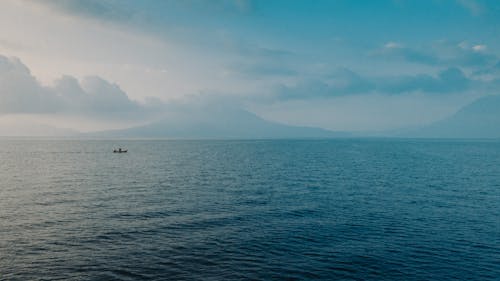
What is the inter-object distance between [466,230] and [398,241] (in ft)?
39.9

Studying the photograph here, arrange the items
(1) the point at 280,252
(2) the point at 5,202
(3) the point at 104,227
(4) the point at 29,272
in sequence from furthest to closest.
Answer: (2) the point at 5,202 < (3) the point at 104,227 < (1) the point at 280,252 < (4) the point at 29,272

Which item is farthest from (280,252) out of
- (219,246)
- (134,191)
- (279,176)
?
(279,176)

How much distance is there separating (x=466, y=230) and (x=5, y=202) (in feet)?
240

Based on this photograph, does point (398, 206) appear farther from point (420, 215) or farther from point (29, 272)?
point (29, 272)

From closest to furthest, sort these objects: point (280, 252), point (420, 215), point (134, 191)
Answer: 1. point (280, 252)
2. point (420, 215)
3. point (134, 191)

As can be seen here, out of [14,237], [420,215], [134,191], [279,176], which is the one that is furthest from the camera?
[279,176]

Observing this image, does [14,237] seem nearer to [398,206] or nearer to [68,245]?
[68,245]

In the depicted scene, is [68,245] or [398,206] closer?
[68,245]

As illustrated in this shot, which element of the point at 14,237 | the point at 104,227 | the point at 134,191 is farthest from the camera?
the point at 134,191

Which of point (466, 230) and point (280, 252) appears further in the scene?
point (466, 230)

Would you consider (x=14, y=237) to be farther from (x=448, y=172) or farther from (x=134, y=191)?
(x=448, y=172)

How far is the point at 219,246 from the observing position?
38.3 meters

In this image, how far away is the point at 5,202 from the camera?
59.3m

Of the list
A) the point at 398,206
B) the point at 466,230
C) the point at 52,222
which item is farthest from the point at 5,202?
the point at 466,230
